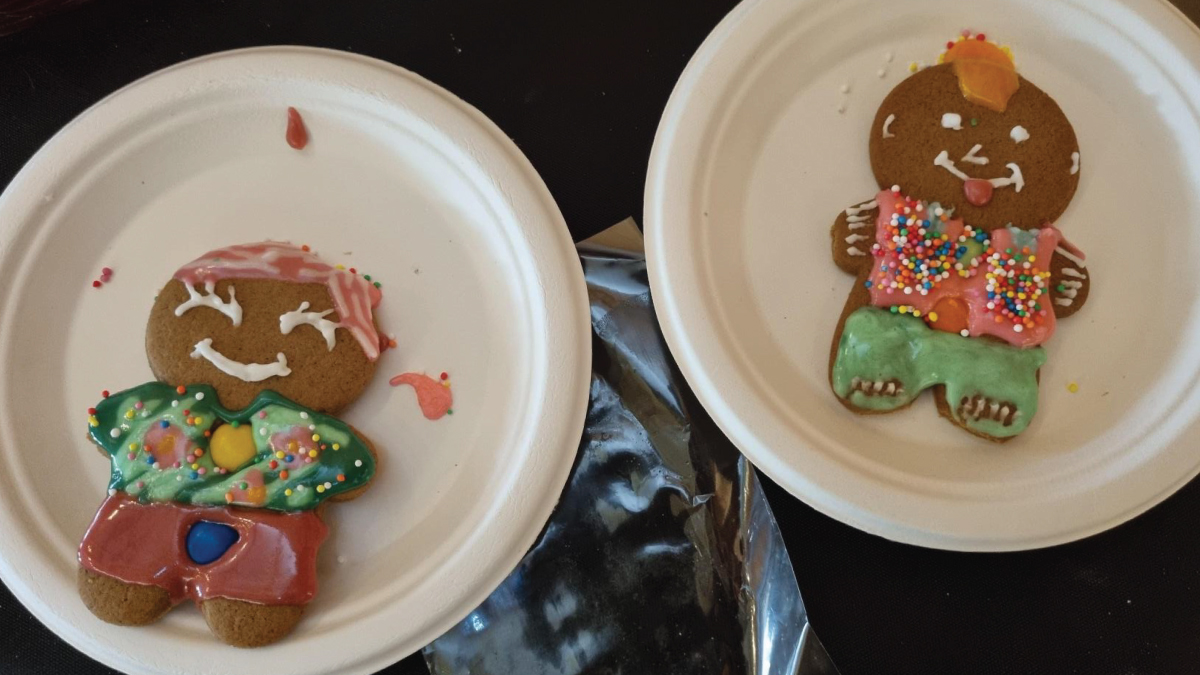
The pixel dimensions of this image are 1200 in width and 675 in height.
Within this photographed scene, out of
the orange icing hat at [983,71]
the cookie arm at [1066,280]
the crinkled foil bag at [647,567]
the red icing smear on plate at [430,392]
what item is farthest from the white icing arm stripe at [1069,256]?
the red icing smear on plate at [430,392]

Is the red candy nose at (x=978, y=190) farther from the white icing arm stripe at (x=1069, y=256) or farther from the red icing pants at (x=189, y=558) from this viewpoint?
the red icing pants at (x=189, y=558)

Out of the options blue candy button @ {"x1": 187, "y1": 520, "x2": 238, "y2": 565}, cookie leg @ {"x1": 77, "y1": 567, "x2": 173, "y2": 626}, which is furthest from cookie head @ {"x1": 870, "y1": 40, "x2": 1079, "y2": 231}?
→ cookie leg @ {"x1": 77, "y1": 567, "x2": 173, "y2": 626}

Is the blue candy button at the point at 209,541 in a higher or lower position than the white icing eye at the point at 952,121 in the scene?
lower

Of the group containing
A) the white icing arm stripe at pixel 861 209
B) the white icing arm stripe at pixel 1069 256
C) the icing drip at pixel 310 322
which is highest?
the white icing arm stripe at pixel 861 209

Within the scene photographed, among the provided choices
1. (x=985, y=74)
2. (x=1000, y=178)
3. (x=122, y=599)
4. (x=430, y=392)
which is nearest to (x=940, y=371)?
(x=1000, y=178)

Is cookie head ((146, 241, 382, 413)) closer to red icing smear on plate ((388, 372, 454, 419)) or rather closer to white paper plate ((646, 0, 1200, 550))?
red icing smear on plate ((388, 372, 454, 419))
